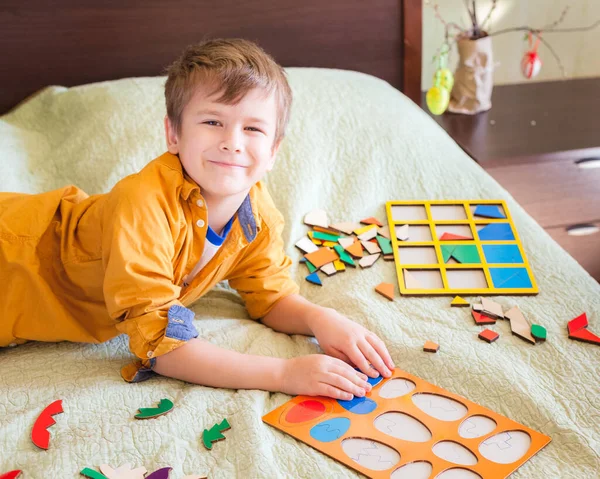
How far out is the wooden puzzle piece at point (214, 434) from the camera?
1.00m

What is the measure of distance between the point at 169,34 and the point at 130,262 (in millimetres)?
1035

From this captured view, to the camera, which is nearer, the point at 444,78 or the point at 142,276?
the point at 142,276

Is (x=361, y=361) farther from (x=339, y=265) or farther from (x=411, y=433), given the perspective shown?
(x=339, y=265)

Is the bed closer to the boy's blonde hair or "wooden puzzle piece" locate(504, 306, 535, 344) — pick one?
"wooden puzzle piece" locate(504, 306, 535, 344)

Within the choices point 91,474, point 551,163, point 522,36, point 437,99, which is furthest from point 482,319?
point 522,36

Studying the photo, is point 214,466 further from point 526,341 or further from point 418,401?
point 526,341

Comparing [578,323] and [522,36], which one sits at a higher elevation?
[522,36]

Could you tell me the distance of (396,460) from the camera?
976 mm

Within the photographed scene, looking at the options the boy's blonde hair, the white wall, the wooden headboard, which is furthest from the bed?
the boy's blonde hair

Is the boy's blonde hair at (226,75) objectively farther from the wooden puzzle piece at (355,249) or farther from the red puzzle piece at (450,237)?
the red puzzle piece at (450,237)

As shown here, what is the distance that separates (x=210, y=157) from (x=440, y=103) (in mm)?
1103

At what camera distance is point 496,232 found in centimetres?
152

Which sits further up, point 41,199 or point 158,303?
point 41,199

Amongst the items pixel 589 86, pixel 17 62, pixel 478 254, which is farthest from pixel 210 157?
pixel 589 86
